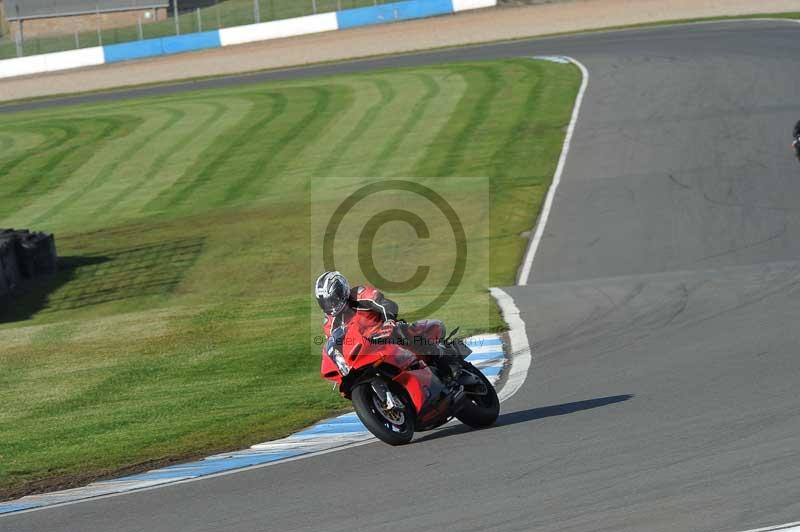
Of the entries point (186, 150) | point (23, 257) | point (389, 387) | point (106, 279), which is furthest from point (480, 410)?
point (186, 150)

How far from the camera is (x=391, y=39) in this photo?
163ft

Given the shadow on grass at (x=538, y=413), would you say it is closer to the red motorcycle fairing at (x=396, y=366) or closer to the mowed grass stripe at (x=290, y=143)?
the red motorcycle fairing at (x=396, y=366)

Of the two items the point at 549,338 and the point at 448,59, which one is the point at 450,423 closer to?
the point at 549,338

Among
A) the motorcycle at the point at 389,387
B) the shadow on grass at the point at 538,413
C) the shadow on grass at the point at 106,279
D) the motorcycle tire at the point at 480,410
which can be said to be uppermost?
the motorcycle at the point at 389,387

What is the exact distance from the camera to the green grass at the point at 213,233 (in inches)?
466

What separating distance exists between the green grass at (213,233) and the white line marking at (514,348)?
1.28 ft

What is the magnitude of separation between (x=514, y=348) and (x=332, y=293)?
15.4 ft

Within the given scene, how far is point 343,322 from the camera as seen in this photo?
365 inches

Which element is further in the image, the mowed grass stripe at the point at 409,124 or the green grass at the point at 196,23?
the green grass at the point at 196,23

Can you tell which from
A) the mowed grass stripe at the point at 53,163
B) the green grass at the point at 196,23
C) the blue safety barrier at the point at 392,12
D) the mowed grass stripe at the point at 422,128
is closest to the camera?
the mowed grass stripe at the point at 422,128

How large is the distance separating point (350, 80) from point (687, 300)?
2770 centimetres

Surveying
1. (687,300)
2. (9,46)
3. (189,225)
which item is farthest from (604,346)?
(9,46)

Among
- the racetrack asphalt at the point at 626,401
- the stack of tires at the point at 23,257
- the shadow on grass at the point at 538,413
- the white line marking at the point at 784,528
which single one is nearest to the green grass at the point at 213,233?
the stack of tires at the point at 23,257

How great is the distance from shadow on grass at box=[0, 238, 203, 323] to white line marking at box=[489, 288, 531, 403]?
7.35m
